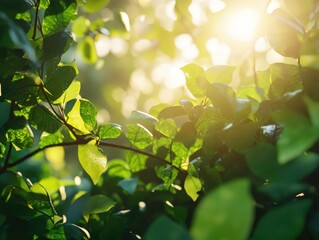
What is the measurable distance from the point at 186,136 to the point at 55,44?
201 millimetres

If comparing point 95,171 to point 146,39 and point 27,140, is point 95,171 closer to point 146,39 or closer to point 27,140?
point 27,140

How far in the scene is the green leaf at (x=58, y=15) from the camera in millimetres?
631

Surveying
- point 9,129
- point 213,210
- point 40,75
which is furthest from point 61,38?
point 213,210

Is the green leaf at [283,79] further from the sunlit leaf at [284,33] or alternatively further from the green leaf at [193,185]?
the green leaf at [193,185]

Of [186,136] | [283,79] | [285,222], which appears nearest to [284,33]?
[283,79]

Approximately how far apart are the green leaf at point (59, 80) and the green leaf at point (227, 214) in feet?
1.12

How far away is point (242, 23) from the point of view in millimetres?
979

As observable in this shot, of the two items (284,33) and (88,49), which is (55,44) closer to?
(284,33)

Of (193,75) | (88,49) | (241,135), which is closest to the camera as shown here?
(241,135)

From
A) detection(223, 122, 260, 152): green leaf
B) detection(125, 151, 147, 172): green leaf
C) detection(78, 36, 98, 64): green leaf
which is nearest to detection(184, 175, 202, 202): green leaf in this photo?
detection(223, 122, 260, 152): green leaf

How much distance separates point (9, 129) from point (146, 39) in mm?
804

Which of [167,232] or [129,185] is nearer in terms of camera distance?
[167,232]

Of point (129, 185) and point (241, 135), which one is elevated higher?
point (241, 135)

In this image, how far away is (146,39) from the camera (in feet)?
4.65
